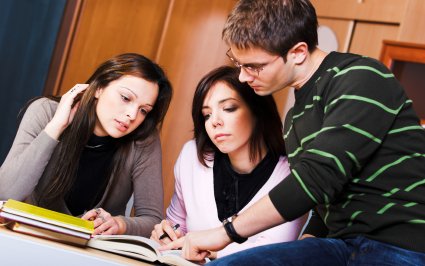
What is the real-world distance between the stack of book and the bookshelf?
246cm

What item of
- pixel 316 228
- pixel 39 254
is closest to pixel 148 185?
pixel 316 228

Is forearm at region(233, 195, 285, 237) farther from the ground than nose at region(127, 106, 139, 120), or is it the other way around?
nose at region(127, 106, 139, 120)

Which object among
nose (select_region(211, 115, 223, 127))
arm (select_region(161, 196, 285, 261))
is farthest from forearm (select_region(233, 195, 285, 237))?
nose (select_region(211, 115, 223, 127))

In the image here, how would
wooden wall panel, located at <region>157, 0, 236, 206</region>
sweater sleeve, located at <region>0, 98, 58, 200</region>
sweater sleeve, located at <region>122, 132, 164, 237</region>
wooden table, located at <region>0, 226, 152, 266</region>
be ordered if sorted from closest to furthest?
wooden table, located at <region>0, 226, 152, 266</region>
sweater sleeve, located at <region>0, 98, 58, 200</region>
sweater sleeve, located at <region>122, 132, 164, 237</region>
wooden wall panel, located at <region>157, 0, 236, 206</region>

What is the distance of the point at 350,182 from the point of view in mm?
1239

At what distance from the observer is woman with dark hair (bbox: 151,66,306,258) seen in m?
1.94

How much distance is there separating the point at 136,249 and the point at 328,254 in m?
0.40

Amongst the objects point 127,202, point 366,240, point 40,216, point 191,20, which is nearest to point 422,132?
point 366,240

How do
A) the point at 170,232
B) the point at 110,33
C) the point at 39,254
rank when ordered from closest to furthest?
1. the point at 39,254
2. the point at 170,232
3. the point at 110,33

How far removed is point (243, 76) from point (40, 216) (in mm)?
569

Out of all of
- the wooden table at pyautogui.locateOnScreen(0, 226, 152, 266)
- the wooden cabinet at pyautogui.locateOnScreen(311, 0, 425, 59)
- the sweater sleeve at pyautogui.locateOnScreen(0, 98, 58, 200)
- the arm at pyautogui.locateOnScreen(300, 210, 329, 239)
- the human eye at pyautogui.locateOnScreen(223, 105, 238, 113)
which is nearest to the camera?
the wooden table at pyautogui.locateOnScreen(0, 226, 152, 266)

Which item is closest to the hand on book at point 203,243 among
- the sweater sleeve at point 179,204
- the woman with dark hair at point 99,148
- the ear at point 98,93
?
the woman with dark hair at point 99,148

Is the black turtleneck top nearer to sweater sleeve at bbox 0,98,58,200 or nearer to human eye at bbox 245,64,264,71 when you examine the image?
sweater sleeve at bbox 0,98,58,200

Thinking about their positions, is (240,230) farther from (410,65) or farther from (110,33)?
(110,33)
